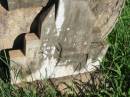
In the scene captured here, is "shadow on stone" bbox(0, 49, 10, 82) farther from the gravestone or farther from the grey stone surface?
the grey stone surface

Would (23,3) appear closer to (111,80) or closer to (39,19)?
(39,19)

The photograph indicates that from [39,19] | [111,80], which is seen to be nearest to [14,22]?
[39,19]

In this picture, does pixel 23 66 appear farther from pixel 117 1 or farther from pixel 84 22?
pixel 117 1

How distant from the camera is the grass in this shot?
2.33 m

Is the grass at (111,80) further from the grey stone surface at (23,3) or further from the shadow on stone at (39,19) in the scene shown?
the grey stone surface at (23,3)

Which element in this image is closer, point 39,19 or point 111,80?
point 39,19

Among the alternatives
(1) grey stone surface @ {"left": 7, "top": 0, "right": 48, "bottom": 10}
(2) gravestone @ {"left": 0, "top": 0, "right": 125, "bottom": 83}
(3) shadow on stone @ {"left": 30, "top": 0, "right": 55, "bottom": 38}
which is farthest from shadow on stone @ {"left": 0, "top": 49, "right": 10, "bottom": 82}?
(1) grey stone surface @ {"left": 7, "top": 0, "right": 48, "bottom": 10}

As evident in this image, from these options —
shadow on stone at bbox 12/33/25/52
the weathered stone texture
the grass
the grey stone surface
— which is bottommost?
the grass

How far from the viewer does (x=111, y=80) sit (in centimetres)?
253

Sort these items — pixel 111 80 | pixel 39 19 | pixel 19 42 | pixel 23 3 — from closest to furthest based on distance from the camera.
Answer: pixel 23 3 → pixel 39 19 → pixel 19 42 → pixel 111 80

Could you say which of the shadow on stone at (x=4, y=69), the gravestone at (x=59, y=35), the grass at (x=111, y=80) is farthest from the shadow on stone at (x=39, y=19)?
the grass at (x=111, y=80)

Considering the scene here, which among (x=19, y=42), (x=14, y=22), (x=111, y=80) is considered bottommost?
(x=111, y=80)

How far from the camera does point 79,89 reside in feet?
8.29

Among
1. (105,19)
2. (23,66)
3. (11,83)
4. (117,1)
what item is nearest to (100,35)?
(105,19)
